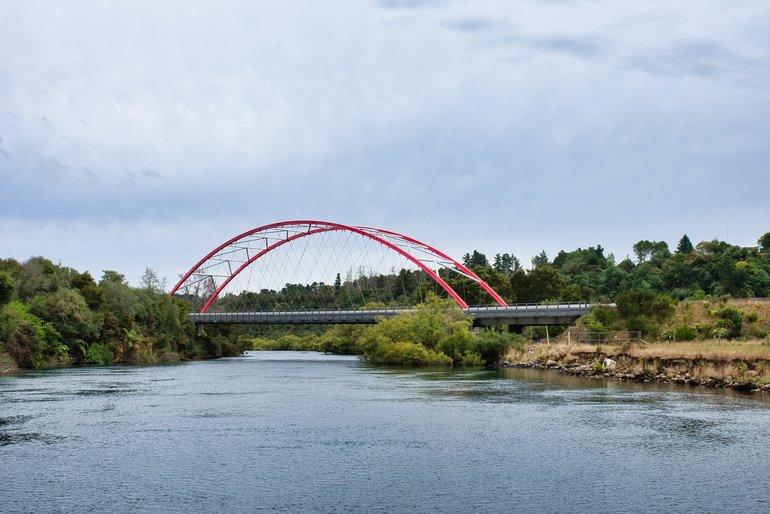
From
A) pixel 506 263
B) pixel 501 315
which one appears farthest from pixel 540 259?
pixel 501 315

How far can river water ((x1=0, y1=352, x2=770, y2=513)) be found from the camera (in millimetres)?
17062

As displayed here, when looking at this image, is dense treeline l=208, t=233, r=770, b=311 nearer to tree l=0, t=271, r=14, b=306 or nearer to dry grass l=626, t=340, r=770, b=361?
dry grass l=626, t=340, r=770, b=361

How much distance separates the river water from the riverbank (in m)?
2.98

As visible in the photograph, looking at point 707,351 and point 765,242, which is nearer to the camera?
point 707,351

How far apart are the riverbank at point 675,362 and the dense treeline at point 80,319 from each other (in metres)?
40.0

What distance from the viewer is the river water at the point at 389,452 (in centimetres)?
1706

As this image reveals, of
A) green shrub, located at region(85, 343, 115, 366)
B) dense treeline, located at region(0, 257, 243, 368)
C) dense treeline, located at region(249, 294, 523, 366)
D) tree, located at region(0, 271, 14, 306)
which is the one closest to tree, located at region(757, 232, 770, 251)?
dense treeline, located at region(249, 294, 523, 366)

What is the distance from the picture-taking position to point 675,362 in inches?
1742

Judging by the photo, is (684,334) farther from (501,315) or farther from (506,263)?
(506,263)

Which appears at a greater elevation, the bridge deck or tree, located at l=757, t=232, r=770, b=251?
tree, located at l=757, t=232, r=770, b=251

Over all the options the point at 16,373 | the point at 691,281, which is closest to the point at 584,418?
the point at 16,373

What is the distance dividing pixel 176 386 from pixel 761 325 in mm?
41006

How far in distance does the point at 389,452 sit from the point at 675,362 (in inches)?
1089

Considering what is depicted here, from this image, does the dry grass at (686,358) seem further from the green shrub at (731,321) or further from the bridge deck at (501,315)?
the bridge deck at (501,315)
